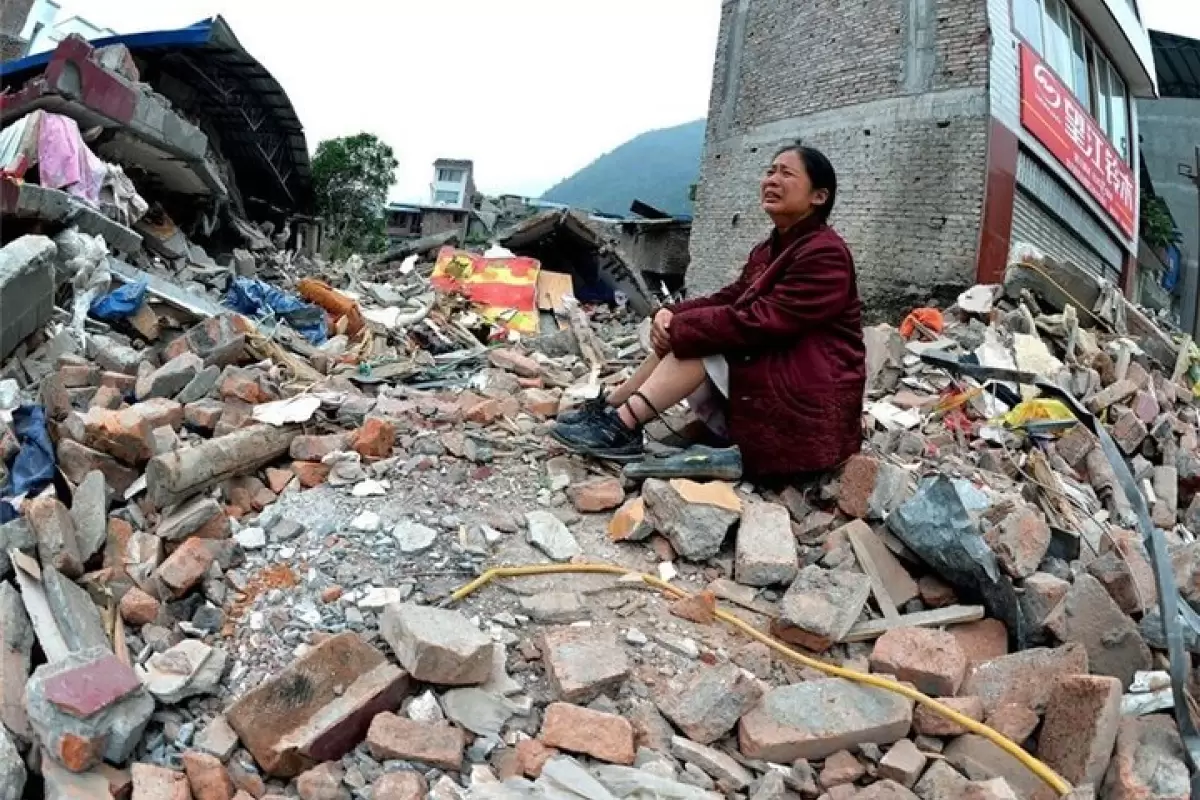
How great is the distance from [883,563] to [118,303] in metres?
4.77

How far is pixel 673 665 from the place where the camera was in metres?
2.04

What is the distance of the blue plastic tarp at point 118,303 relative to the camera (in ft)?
15.5

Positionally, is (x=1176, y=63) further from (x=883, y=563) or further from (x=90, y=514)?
(x=90, y=514)

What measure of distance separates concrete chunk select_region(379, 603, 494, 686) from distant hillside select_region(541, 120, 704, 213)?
170 ft

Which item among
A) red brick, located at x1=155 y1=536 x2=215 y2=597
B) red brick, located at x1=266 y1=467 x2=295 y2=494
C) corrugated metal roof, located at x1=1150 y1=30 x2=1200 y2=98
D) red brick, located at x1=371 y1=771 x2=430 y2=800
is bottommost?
red brick, located at x1=371 y1=771 x2=430 y2=800

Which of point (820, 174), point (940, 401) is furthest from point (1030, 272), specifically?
point (820, 174)

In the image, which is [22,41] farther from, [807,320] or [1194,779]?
[1194,779]

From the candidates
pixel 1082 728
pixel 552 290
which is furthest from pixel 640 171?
pixel 1082 728

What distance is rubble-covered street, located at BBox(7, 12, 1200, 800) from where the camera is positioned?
168cm

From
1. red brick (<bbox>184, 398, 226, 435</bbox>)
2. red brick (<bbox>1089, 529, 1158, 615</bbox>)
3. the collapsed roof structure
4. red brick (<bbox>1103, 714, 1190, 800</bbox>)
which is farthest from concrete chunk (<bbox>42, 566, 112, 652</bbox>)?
the collapsed roof structure

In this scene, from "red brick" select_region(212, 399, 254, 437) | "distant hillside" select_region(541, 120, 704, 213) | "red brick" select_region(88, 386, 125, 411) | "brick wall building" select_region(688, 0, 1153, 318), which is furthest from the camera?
"distant hillside" select_region(541, 120, 704, 213)

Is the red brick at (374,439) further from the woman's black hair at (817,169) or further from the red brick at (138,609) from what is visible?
the woman's black hair at (817,169)

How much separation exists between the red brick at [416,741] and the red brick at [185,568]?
91cm

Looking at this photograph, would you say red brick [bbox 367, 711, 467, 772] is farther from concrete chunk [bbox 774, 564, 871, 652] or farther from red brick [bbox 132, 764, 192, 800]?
concrete chunk [bbox 774, 564, 871, 652]
